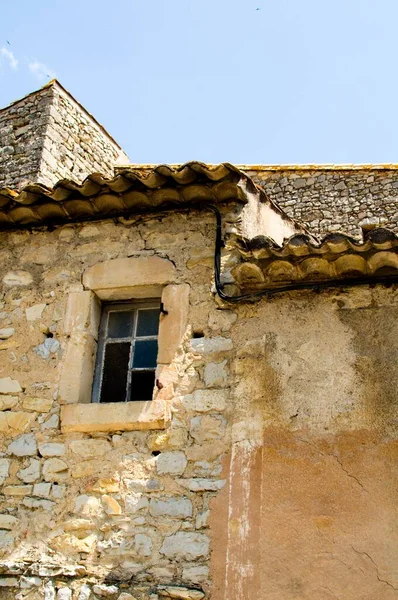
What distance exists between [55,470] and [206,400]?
112cm

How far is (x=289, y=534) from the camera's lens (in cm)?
441

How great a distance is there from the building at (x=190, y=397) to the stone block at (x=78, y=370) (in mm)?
15

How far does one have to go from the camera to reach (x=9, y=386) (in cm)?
538

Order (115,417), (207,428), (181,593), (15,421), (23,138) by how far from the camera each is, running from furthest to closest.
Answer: (23,138) → (15,421) → (115,417) → (207,428) → (181,593)

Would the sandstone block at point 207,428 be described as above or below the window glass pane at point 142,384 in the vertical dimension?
below

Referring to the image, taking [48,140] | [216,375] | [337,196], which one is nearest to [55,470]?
[216,375]

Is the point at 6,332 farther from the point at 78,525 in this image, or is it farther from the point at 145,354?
the point at 78,525

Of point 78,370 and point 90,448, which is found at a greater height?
point 78,370

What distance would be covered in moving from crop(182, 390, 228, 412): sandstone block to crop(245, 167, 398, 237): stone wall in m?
4.67

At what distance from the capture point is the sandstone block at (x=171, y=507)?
182 inches

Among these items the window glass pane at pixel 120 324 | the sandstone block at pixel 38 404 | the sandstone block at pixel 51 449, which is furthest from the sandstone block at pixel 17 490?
the window glass pane at pixel 120 324

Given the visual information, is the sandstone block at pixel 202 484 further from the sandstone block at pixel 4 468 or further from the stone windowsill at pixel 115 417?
the sandstone block at pixel 4 468

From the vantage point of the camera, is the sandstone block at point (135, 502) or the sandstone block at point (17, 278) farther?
the sandstone block at point (17, 278)

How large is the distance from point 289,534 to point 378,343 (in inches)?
52.9
